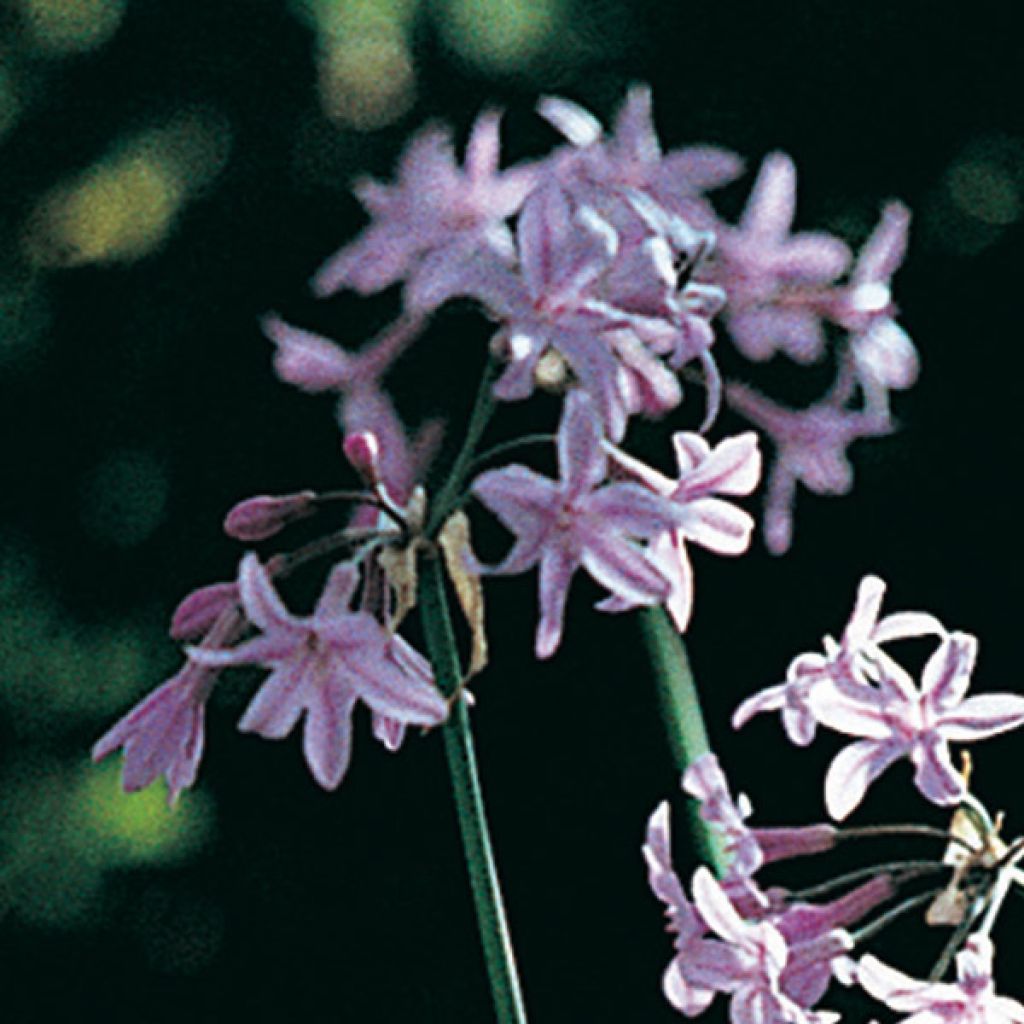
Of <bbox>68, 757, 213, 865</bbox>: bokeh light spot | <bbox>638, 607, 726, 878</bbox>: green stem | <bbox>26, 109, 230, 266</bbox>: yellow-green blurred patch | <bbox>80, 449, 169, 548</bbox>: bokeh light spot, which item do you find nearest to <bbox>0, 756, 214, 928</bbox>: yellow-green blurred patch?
<bbox>68, 757, 213, 865</bbox>: bokeh light spot

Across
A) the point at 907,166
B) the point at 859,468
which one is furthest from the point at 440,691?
the point at 907,166

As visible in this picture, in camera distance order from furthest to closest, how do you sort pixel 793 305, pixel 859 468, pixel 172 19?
pixel 172 19, pixel 859 468, pixel 793 305

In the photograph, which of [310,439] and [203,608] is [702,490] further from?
[310,439]

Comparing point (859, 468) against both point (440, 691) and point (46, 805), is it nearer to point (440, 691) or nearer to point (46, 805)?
point (46, 805)

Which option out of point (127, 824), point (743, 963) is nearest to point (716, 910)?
point (743, 963)

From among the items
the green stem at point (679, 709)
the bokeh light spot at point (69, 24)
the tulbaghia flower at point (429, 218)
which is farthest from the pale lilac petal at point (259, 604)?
the bokeh light spot at point (69, 24)
